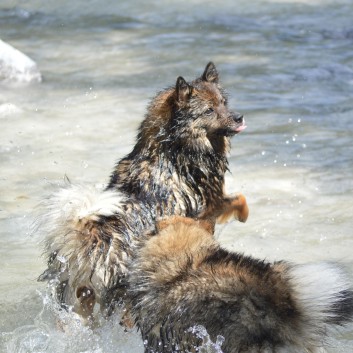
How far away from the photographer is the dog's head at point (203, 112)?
6453 millimetres

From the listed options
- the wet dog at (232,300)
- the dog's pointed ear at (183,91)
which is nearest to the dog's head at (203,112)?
the dog's pointed ear at (183,91)

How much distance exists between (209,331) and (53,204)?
1.39 m

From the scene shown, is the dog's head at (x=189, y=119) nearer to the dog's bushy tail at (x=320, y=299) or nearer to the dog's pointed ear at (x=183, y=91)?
the dog's pointed ear at (x=183, y=91)

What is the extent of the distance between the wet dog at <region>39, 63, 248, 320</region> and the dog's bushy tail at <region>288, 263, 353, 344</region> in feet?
4.19

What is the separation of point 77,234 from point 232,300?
1.19 m

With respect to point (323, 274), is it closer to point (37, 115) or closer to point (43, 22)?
point (37, 115)

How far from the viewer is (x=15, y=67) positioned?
11.8 metres

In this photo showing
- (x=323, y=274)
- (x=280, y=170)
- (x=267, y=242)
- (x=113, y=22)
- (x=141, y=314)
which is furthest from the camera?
(x=113, y=22)

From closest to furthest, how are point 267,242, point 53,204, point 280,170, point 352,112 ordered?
1. point 53,204
2. point 267,242
3. point 280,170
4. point 352,112

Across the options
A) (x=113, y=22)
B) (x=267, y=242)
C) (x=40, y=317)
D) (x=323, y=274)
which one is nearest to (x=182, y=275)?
(x=323, y=274)

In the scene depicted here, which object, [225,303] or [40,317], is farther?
[40,317]

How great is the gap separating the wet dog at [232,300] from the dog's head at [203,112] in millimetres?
1380

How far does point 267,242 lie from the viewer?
7.44 meters

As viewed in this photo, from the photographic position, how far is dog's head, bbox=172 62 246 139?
21.2 ft
